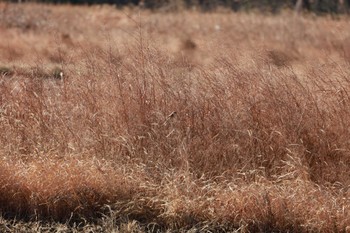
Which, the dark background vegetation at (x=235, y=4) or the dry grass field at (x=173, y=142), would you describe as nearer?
the dry grass field at (x=173, y=142)

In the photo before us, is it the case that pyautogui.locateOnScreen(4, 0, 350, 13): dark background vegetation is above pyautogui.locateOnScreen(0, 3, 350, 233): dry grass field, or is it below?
below

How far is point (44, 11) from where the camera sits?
81.0ft

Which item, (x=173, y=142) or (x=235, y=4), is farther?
(x=235, y=4)

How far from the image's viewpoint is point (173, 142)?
577 cm

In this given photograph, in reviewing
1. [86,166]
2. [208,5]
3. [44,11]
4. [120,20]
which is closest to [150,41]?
[86,166]

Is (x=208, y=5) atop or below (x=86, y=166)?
below

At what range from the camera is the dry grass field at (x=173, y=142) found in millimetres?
5039

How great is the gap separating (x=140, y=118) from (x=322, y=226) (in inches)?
78.8

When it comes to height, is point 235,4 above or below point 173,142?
below

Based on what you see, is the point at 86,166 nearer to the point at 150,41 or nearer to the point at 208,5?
the point at 150,41

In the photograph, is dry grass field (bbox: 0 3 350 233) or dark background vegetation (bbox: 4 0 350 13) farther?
dark background vegetation (bbox: 4 0 350 13)

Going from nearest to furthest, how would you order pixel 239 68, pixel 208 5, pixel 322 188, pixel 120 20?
1. pixel 322 188
2. pixel 239 68
3. pixel 120 20
4. pixel 208 5

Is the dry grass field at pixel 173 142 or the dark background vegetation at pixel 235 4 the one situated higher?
the dry grass field at pixel 173 142

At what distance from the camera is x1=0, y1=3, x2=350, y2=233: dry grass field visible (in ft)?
16.5
